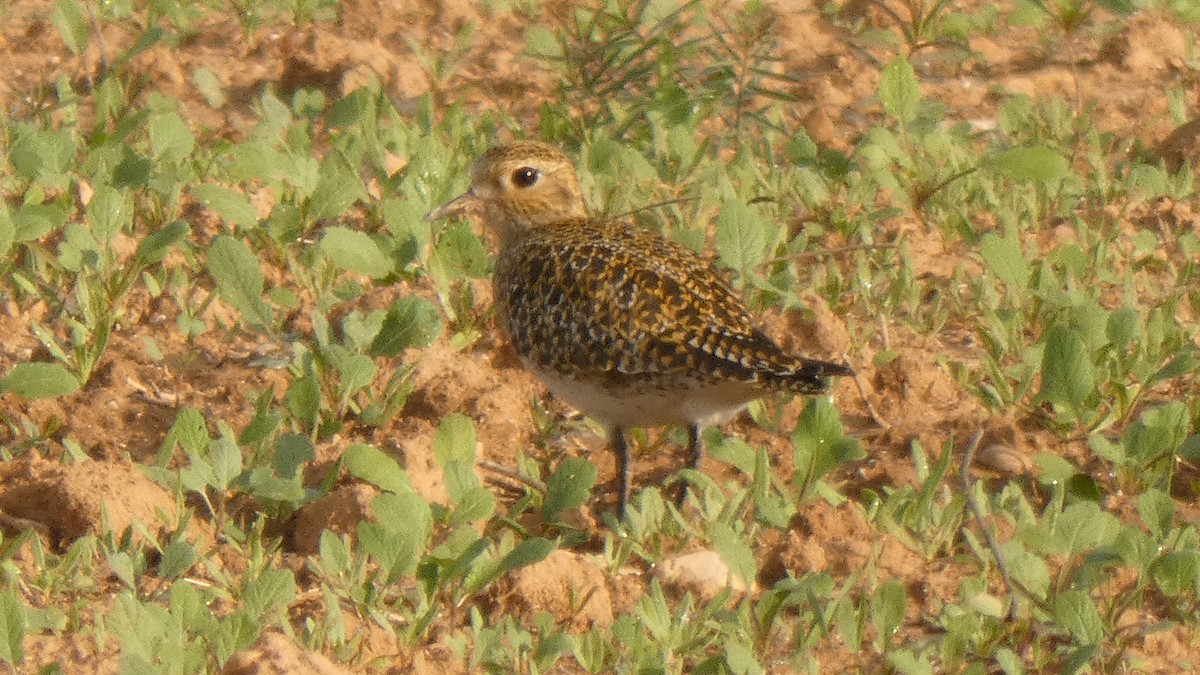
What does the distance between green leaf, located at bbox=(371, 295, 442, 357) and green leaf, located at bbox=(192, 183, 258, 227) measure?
1127 millimetres

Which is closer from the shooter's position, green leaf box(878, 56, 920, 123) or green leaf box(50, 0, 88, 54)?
green leaf box(878, 56, 920, 123)

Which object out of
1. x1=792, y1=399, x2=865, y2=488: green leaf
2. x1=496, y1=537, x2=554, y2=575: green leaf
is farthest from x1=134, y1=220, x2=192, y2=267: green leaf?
x1=792, y1=399, x2=865, y2=488: green leaf

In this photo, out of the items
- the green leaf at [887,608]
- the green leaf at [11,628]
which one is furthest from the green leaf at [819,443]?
the green leaf at [11,628]

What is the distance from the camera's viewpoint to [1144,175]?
8219 mm

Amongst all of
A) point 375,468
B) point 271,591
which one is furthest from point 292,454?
point 271,591

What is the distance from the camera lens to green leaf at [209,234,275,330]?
666cm

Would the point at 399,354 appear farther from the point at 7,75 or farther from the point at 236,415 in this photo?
the point at 7,75

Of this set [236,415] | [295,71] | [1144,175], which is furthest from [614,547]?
[295,71]

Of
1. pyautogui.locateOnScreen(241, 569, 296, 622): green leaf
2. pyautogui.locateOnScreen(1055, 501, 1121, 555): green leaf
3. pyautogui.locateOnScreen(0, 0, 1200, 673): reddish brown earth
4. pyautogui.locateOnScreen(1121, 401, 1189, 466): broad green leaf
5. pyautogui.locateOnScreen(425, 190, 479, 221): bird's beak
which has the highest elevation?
pyautogui.locateOnScreen(241, 569, 296, 622): green leaf

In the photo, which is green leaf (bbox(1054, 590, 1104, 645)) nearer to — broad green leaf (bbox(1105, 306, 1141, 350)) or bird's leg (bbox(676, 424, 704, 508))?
bird's leg (bbox(676, 424, 704, 508))

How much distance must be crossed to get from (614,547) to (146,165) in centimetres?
288

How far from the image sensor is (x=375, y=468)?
5.81 meters

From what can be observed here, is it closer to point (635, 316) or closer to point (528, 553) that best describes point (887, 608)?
point (528, 553)

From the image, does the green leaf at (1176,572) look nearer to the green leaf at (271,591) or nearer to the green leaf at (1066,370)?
the green leaf at (1066,370)
